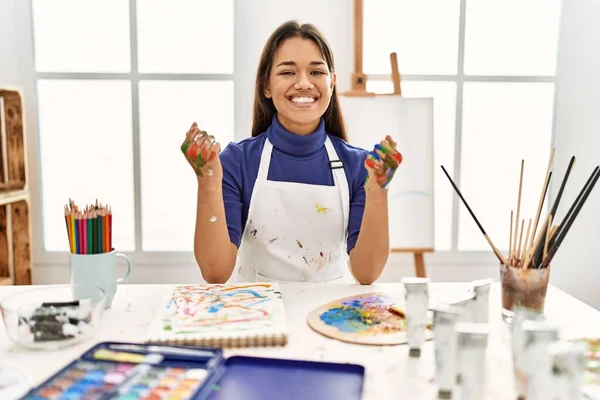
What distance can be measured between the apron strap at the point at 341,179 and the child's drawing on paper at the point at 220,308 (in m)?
0.47

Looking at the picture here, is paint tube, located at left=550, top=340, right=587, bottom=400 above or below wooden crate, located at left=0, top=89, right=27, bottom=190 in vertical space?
below

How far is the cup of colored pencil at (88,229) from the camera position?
3.35 feet

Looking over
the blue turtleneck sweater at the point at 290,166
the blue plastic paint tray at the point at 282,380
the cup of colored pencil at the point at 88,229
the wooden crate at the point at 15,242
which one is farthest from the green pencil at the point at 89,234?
the wooden crate at the point at 15,242

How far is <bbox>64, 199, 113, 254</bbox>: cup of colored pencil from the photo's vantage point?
3.35 ft

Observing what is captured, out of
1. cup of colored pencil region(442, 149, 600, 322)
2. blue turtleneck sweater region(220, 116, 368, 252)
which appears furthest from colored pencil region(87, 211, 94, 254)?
cup of colored pencil region(442, 149, 600, 322)

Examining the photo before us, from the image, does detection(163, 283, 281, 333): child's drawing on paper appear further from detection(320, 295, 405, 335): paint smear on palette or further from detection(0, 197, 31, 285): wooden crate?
detection(0, 197, 31, 285): wooden crate

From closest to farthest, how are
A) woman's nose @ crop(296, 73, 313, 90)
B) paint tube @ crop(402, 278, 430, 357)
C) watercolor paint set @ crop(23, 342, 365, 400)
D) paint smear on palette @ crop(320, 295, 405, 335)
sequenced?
watercolor paint set @ crop(23, 342, 365, 400) < paint tube @ crop(402, 278, 430, 357) < paint smear on palette @ crop(320, 295, 405, 335) < woman's nose @ crop(296, 73, 313, 90)

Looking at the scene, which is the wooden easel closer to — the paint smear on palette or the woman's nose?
the woman's nose

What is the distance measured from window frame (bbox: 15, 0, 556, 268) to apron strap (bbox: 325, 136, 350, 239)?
86 cm

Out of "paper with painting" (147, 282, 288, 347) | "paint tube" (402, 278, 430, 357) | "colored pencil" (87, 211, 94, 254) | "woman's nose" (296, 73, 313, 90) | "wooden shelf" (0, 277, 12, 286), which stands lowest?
"wooden shelf" (0, 277, 12, 286)

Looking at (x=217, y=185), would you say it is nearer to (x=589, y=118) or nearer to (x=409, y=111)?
(x=409, y=111)

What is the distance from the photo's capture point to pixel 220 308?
3.32ft

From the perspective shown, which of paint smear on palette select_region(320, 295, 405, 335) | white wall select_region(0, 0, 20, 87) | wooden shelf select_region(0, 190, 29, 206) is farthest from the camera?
white wall select_region(0, 0, 20, 87)

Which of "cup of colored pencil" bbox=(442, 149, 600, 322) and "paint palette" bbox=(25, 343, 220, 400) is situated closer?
"paint palette" bbox=(25, 343, 220, 400)
